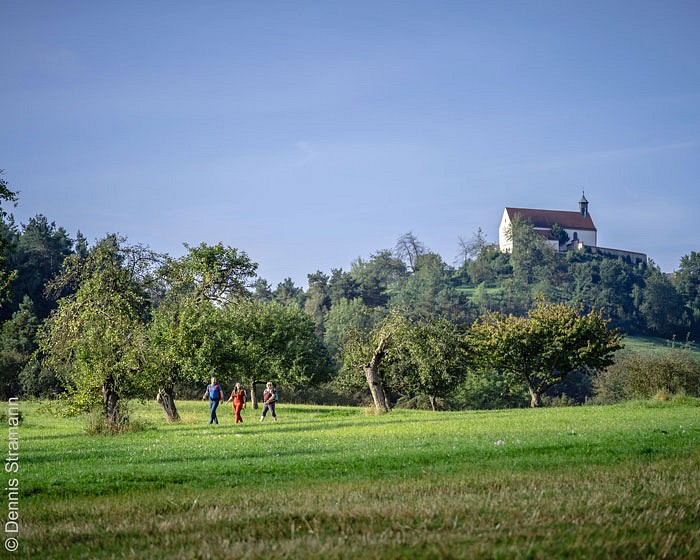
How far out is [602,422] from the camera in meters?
28.3

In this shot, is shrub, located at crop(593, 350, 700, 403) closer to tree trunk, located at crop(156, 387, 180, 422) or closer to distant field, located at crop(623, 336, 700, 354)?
tree trunk, located at crop(156, 387, 180, 422)

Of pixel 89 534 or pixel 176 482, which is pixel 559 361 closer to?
pixel 176 482

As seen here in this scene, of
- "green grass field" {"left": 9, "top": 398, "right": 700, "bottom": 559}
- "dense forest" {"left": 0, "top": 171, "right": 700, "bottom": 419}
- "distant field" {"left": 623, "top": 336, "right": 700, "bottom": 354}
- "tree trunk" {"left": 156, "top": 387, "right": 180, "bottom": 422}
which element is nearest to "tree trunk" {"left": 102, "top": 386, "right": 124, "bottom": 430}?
"dense forest" {"left": 0, "top": 171, "right": 700, "bottom": 419}

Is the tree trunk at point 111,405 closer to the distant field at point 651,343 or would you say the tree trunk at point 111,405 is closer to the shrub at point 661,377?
the shrub at point 661,377

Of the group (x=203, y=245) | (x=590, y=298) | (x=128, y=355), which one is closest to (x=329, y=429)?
(x=128, y=355)

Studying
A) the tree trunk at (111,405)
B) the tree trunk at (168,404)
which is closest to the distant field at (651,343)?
the tree trunk at (168,404)

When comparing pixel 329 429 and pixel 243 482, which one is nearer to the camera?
pixel 243 482

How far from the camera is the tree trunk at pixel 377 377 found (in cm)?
4231

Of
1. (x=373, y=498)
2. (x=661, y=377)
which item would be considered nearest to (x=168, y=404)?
(x=373, y=498)

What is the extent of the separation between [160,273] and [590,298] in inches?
5898

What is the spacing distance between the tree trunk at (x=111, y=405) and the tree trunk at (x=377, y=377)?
15800 mm

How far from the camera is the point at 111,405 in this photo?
30234 mm

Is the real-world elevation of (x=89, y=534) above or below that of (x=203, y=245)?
below

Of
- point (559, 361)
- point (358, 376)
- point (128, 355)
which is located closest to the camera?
point (128, 355)
